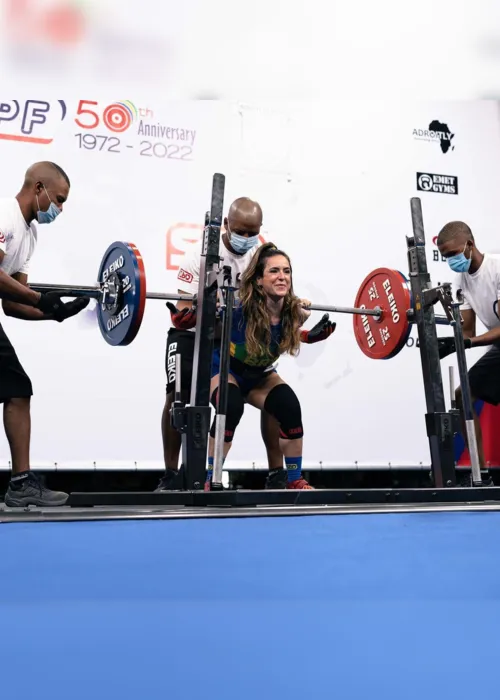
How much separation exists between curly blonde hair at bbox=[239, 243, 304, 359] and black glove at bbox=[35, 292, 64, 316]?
771 mm

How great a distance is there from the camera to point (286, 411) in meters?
3.13

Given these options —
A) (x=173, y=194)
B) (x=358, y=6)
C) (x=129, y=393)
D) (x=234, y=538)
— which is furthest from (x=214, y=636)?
(x=173, y=194)

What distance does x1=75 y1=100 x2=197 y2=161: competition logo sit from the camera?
13.3 feet

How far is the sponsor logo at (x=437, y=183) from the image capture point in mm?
4648

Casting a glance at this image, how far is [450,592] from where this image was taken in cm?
122

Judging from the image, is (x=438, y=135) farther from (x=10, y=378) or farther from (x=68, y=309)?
(x=10, y=378)

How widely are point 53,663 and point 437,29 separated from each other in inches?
45.8

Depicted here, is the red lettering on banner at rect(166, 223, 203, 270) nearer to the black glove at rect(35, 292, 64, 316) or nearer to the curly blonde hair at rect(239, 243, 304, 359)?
the curly blonde hair at rect(239, 243, 304, 359)

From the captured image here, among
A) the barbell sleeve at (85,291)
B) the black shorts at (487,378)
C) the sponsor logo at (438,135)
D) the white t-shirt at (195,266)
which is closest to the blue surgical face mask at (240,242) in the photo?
the white t-shirt at (195,266)

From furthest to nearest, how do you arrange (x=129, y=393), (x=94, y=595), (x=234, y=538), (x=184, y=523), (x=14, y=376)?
(x=129, y=393) → (x=14, y=376) → (x=184, y=523) → (x=234, y=538) → (x=94, y=595)

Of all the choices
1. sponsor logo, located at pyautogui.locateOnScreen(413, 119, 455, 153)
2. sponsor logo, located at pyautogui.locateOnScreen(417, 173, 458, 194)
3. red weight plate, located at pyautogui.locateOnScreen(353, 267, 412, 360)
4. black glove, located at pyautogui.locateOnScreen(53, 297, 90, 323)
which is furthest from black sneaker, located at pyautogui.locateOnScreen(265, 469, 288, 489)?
sponsor logo, located at pyautogui.locateOnScreen(413, 119, 455, 153)

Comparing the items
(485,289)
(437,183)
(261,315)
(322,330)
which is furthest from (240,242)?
(437,183)

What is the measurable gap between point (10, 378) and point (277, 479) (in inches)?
48.7

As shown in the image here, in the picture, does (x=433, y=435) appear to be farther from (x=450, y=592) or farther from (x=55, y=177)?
(x=450, y=592)
